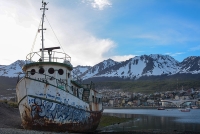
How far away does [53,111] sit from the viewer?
63.0ft

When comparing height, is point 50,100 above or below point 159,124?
above

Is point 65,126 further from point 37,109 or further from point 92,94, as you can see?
point 92,94

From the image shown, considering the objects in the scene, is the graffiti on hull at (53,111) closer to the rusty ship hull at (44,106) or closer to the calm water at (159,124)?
the rusty ship hull at (44,106)

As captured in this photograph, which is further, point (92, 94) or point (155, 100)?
point (155, 100)

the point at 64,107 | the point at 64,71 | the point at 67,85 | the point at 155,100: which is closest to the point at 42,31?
the point at 64,71

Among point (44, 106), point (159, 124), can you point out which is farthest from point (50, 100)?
point (159, 124)

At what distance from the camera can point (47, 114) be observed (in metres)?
19.0

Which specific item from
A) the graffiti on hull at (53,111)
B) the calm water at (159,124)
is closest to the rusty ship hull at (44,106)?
the graffiti on hull at (53,111)

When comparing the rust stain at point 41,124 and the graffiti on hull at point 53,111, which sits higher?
the graffiti on hull at point 53,111

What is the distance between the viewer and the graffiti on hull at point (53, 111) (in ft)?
61.7

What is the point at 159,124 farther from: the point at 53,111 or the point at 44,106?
the point at 44,106

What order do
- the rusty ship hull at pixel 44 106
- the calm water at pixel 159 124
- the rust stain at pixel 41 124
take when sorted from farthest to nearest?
1. the calm water at pixel 159 124
2. the rust stain at pixel 41 124
3. the rusty ship hull at pixel 44 106

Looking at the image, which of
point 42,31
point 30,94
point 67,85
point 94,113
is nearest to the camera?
point 30,94

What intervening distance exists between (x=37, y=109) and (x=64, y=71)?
4980 mm
